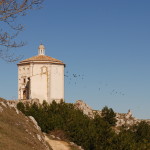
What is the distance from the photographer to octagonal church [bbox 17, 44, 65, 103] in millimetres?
62531

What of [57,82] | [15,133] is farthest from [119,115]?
[15,133]

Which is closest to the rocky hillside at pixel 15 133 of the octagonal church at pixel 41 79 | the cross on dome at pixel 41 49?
the octagonal church at pixel 41 79

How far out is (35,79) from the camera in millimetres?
62812

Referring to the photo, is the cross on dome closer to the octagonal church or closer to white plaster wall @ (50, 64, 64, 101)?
the octagonal church

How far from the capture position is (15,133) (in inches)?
1394

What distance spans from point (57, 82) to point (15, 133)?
28287 mm

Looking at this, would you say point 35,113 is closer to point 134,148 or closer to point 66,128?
point 66,128

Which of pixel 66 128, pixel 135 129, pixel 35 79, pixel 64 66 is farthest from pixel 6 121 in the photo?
pixel 135 129

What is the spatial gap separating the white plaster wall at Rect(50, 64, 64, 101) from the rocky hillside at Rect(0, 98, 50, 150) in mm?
16051

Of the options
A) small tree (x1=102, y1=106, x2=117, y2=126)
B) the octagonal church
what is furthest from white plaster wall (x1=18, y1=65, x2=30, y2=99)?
small tree (x1=102, y1=106, x2=117, y2=126)

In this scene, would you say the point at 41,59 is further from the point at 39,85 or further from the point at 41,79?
the point at 39,85

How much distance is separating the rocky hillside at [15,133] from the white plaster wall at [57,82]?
16.1m

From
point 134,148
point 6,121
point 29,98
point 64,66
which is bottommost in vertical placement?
point 134,148

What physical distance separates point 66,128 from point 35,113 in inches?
242
